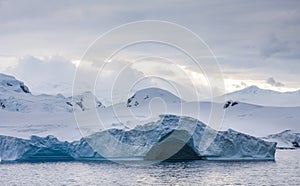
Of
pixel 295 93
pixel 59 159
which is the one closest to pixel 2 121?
pixel 59 159

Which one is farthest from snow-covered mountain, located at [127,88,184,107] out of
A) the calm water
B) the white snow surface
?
the calm water

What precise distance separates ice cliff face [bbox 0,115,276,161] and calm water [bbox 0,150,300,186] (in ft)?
4.74

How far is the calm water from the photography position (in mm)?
39031

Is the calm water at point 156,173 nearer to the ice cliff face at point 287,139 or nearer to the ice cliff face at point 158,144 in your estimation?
the ice cliff face at point 158,144

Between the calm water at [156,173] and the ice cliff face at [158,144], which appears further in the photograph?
the ice cliff face at [158,144]

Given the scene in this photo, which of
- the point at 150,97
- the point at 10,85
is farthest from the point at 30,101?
the point at 150,97

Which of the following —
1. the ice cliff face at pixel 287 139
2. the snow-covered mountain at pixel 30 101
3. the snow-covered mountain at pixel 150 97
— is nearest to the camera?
the snow-covered mountain at pixel 150 97

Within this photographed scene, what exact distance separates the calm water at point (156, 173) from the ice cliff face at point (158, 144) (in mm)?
1444

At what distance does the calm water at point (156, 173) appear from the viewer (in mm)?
39031

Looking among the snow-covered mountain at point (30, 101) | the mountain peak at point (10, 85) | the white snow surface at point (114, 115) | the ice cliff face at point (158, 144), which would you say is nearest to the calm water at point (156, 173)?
the ice cliff face at point (158, 144)

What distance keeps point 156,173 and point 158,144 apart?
8.20 m

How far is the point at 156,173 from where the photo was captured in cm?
4412

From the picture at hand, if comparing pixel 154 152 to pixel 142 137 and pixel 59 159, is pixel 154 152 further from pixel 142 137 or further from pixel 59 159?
pixel 59 159

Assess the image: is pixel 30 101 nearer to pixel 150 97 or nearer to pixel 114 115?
pixel 150 97
